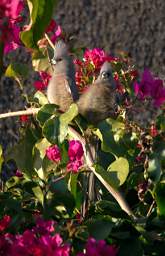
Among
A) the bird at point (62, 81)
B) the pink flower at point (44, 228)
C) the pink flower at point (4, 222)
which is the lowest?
the pink flower at point (4, 222)

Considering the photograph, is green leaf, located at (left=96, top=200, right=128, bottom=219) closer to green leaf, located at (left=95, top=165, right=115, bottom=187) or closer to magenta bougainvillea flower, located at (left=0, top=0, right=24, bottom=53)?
green leaf, located at (left=95, top=165, right=115, bottom=187)

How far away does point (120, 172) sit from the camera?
1895mm

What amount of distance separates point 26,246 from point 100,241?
14cm

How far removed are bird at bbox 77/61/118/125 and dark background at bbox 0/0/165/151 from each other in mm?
3181

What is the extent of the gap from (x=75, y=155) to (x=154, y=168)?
318 mm

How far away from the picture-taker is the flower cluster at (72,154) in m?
2.08

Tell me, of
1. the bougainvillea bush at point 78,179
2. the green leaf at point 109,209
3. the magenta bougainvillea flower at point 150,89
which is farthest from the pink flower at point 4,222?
the magenta bougainvillea flower at point 150,89

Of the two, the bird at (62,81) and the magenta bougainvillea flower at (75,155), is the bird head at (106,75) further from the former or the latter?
the magenta bougainvillea flower at (75,155)

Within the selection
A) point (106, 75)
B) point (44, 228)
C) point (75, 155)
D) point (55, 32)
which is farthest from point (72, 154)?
point (55, 32)

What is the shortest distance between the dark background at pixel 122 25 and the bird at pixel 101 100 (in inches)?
125

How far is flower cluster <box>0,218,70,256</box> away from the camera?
60.1 inches

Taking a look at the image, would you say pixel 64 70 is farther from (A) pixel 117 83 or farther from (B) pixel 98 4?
(B) pixel 98 4

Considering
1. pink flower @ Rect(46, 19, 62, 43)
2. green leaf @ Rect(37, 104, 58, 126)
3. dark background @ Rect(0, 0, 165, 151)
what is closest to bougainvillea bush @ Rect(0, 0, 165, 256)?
green leaf @ Rect(37, 104, 58, 126)

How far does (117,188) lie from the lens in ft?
6.28
